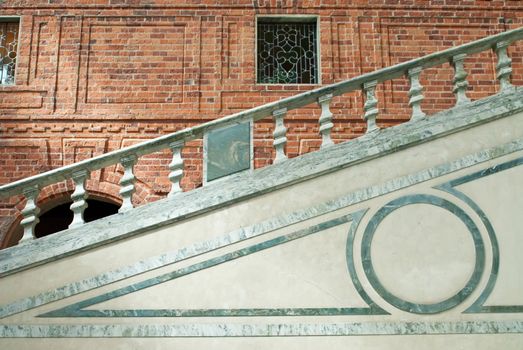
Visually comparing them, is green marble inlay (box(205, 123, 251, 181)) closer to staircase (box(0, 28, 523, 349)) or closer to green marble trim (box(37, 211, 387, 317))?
staircase (box(0, 28, 523, 349))

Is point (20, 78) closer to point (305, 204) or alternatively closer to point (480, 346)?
point (305, 204)

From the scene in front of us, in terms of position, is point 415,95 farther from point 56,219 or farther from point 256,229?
point 56,219

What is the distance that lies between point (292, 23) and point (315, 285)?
545 cm

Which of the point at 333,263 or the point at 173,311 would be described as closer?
the point at 173,311

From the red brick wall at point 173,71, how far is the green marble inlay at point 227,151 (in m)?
3.32

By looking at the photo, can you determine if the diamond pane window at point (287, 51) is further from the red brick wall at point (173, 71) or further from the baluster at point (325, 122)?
the baluster at point (325, 122)

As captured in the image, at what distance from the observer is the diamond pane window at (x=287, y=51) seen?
10297 mm

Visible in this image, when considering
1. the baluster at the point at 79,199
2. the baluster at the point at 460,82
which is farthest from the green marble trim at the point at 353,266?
the baluster at the point at 79,199

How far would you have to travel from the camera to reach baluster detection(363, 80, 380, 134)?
6.44 meters

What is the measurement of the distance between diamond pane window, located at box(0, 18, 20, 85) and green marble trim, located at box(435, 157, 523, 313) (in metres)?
6.35

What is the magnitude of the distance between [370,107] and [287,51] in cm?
408

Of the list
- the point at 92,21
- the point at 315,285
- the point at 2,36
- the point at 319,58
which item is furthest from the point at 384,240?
the point at 2,36

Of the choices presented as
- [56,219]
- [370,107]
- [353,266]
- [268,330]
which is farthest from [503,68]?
[56,219]

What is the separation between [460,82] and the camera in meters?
6.57
